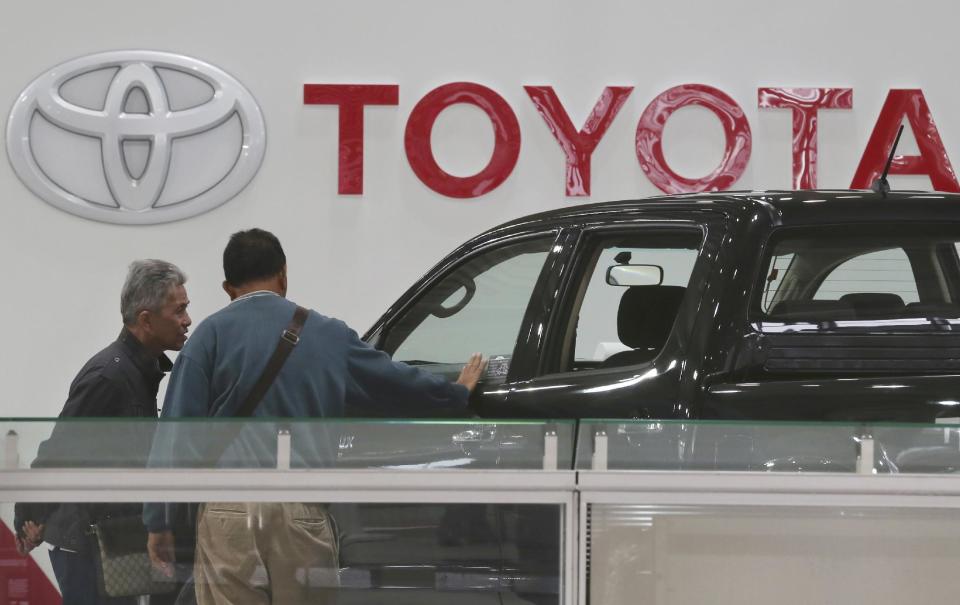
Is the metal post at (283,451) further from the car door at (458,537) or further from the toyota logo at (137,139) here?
the toyota logo at (137,139)

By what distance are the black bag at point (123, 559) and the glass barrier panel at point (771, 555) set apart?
0.80 metres

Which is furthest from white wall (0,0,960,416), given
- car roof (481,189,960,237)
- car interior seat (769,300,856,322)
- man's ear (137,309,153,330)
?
car interior seat (769,300,856,322)

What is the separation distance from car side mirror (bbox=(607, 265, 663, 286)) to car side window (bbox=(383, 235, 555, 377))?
0.70 ft

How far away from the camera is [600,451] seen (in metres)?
2.16

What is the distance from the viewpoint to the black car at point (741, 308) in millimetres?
2801

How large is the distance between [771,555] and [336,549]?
0.78m

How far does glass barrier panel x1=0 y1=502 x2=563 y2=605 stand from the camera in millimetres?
2158

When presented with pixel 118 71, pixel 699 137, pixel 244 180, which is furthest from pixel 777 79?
pixel 118 71

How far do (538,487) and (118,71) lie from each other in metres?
6.16

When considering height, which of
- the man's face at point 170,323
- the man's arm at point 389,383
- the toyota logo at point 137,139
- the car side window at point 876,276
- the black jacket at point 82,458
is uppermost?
the toyota logo at point 137,139

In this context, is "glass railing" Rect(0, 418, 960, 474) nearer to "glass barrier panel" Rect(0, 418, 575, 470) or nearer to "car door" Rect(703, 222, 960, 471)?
"glass barrier panel" Rect(0, 418, 575, 470)

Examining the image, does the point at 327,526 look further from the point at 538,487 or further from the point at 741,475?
the point at 741,475

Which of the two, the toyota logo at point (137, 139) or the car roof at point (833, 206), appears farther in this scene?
the toyota logo at point (137, 139)

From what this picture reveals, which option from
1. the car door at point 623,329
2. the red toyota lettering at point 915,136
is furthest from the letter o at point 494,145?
the car door at point 623,329
